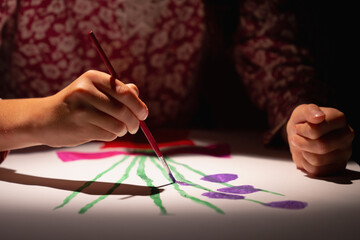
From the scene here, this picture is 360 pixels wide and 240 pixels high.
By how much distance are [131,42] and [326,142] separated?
22.8 inches

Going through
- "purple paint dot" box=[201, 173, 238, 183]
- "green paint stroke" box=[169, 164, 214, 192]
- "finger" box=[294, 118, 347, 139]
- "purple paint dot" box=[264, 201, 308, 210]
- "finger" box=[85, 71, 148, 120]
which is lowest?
"purple paint dot" box=[264, 201, 308, 210]

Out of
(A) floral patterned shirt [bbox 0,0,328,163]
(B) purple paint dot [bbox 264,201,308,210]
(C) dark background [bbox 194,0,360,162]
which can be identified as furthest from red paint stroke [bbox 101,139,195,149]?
(B) purple paint dot [bbox 264,201,308,210]

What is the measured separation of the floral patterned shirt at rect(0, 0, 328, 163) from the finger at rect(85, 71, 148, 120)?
446 mm

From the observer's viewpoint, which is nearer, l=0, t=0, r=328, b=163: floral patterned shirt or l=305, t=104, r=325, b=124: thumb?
l=305, t=104, r=325, b=124: thumb

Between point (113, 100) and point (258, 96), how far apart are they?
553 millimetres

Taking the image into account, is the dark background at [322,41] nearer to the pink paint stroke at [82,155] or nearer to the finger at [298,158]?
the finger at [298,158]

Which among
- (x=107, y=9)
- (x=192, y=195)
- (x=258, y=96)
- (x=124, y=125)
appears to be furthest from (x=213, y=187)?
(x=107, y=9)

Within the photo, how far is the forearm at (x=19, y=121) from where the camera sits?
2.06ft

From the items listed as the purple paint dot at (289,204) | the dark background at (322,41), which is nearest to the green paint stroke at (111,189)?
the purple paint dot at (289,204)

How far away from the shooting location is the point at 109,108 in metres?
0.59

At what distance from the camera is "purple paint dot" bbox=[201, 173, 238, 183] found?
67 centimetres

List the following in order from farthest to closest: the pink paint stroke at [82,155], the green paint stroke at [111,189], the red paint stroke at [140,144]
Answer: the red paint stroke at [140,144]
the pink paint stroke at [82,155]
the green paint stroke at [111,189]

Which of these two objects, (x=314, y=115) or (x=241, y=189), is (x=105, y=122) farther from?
(x=314, y=115)

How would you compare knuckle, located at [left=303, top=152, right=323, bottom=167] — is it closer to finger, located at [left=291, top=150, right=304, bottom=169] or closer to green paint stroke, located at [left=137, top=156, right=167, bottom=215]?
finger, located at [left=291, top=150, right=304, bottom=169]
